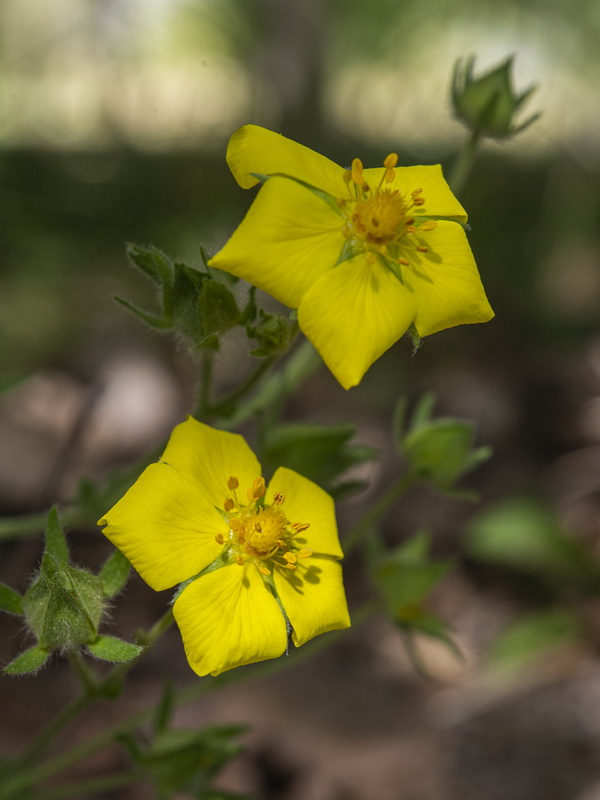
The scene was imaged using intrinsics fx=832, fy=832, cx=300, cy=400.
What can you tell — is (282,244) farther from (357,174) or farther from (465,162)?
(465,162)

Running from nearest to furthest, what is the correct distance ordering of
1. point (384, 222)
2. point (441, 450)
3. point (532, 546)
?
1. point (384, 222)
2. point (441, 450)
3. point (532, 546)

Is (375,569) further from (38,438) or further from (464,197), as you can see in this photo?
(464,197)

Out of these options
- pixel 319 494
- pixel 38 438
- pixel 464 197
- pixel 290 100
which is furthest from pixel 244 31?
pixel 319 494

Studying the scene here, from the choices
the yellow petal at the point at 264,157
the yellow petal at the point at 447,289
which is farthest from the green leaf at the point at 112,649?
the yellow petal at the point at 264,157

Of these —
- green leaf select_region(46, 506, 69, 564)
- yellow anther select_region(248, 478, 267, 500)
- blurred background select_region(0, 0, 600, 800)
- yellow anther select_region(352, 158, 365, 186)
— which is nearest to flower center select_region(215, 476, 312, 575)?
yellow anther select_region(248, 478, 267, 500)

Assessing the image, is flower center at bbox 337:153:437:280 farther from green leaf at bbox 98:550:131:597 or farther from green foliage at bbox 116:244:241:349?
green leaf at bbox 98:550:131:597

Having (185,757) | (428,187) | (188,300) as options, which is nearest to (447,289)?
(428,187)

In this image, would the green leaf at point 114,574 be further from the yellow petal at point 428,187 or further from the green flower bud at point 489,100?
the green flower bud at point 489,100
